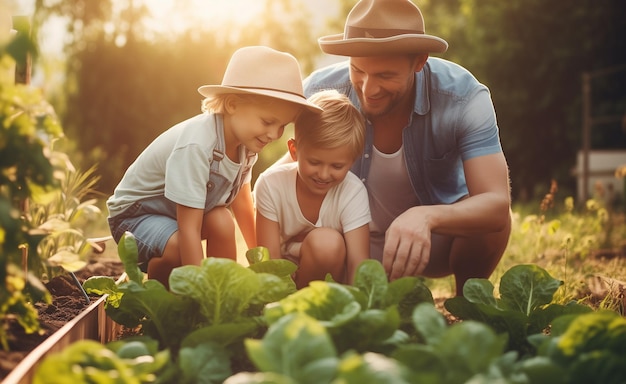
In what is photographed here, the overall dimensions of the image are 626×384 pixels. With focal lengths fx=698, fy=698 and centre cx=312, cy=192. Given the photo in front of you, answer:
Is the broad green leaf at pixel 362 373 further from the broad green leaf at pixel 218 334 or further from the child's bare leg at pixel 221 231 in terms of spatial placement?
the child's bare leg at pixel 221 231

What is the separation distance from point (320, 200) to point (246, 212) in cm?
38

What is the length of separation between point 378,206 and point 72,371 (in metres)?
Result: 2.29

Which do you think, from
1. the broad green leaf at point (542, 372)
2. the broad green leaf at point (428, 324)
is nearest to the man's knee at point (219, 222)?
the broad green leaf at point (428, 324)

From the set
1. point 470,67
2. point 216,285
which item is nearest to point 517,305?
point 216,285

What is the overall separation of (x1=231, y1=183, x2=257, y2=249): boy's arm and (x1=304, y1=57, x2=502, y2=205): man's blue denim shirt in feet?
1.77

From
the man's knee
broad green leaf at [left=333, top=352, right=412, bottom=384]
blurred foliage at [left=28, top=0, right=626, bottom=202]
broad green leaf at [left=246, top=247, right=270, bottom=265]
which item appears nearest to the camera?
broad green leaf at [left=333, top=352, right=412, bottom=384]

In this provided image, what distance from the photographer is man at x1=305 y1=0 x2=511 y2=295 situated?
260cm

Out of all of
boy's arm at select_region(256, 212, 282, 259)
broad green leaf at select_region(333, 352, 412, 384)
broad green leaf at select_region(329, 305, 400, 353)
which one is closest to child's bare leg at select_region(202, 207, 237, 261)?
boy's arm at select_region(256, 212, 282, 259)

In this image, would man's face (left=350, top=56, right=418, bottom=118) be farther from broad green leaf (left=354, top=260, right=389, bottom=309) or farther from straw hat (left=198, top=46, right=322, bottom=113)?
broad green leaf (left=354, top=260, right=389, bottom=309)

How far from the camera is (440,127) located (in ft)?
9.96

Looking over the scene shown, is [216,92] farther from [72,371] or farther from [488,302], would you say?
[72,371]

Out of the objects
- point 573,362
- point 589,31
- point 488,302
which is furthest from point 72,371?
point 589,31

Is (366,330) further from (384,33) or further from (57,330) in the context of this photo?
(384,33)

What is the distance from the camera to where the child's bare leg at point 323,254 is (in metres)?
2.63
